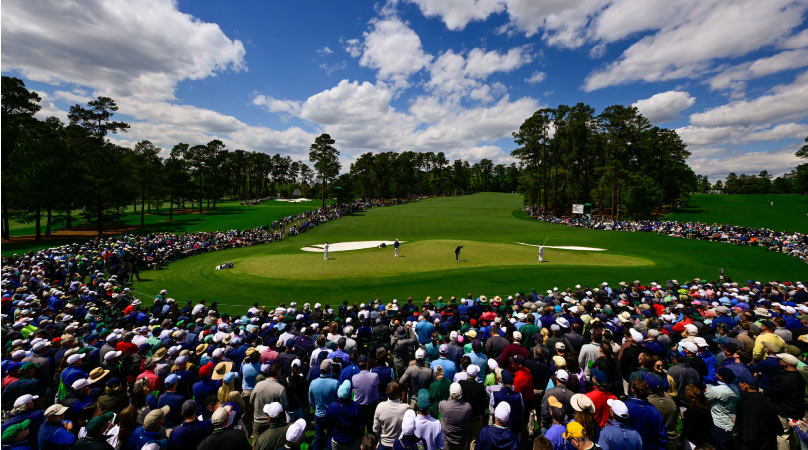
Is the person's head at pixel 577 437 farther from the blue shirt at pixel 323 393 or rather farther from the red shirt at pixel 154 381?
the red shirt at pixel 154 381

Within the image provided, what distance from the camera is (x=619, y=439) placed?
15.3 ft

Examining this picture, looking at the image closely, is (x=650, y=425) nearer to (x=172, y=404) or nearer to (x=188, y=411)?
(x=188, y=411)

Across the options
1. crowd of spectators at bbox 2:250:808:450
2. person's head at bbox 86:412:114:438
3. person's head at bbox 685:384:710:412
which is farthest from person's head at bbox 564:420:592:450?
person's head at bbox 86:412:114:438

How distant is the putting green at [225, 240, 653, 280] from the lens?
76.9 feet

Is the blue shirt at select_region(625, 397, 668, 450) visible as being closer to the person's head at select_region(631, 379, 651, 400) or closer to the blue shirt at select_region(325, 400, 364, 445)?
the person's head at select_region(631, 379, 651, 400)

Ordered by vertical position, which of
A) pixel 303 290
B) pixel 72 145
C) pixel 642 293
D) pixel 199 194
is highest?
pixel 72 145

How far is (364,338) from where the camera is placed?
420 inches

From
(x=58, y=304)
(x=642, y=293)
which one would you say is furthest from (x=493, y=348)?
(x=58, y=304)

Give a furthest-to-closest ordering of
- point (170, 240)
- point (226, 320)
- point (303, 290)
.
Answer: point (170, 240)
point (303, 290)
point (226, 320)

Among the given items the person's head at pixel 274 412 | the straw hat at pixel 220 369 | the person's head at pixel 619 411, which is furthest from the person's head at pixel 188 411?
the person's head at pixel 619 411

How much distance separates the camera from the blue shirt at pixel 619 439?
15.2ft

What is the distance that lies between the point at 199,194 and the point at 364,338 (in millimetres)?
87342

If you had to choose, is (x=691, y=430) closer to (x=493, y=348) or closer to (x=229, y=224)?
(x=493, y=348)

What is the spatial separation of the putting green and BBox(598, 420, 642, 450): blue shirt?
18.4 m
